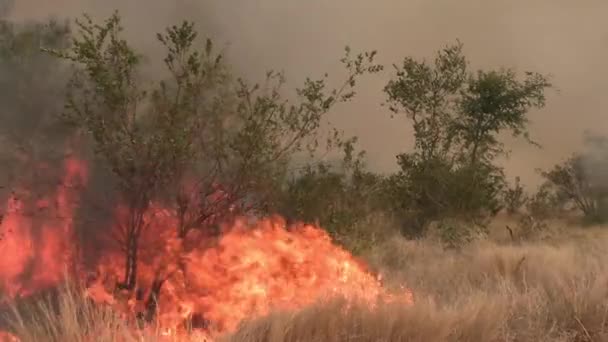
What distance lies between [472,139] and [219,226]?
1398 cm

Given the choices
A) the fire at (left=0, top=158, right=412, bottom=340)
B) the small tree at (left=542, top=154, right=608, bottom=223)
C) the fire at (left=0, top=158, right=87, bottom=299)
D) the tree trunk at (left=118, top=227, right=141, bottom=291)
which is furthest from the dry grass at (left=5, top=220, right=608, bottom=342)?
the small tree at (left=542, top=154, right=608, bottom=223)

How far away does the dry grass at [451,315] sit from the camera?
5.27 meters

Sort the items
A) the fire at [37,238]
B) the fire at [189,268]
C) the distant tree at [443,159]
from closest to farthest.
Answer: the fire at [189,268]
the fire at [37,238]
the distant tree at [443,159]

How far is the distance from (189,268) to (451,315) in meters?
3.27

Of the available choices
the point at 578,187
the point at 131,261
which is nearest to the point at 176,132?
the point at 131,261

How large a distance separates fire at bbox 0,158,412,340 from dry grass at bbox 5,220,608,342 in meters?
0.34

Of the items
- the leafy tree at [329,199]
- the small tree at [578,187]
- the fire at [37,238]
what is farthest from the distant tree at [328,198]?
the small tree at [578,187]

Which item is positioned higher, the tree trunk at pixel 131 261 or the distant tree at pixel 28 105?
the distant tree at pixel 28 105

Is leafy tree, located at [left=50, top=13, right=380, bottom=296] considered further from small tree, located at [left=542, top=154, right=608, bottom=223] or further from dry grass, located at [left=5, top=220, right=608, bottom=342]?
small tree, located at [left=542, top=154, right=608, bottom=223]

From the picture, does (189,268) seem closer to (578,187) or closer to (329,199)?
(329,199)

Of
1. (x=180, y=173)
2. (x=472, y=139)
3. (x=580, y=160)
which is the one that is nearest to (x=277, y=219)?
(x=180, y=173)

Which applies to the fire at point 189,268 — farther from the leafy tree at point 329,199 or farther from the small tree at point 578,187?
the small tree at point 578,187

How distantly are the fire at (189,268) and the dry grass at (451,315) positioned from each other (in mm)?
344

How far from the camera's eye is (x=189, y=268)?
8133 mm
